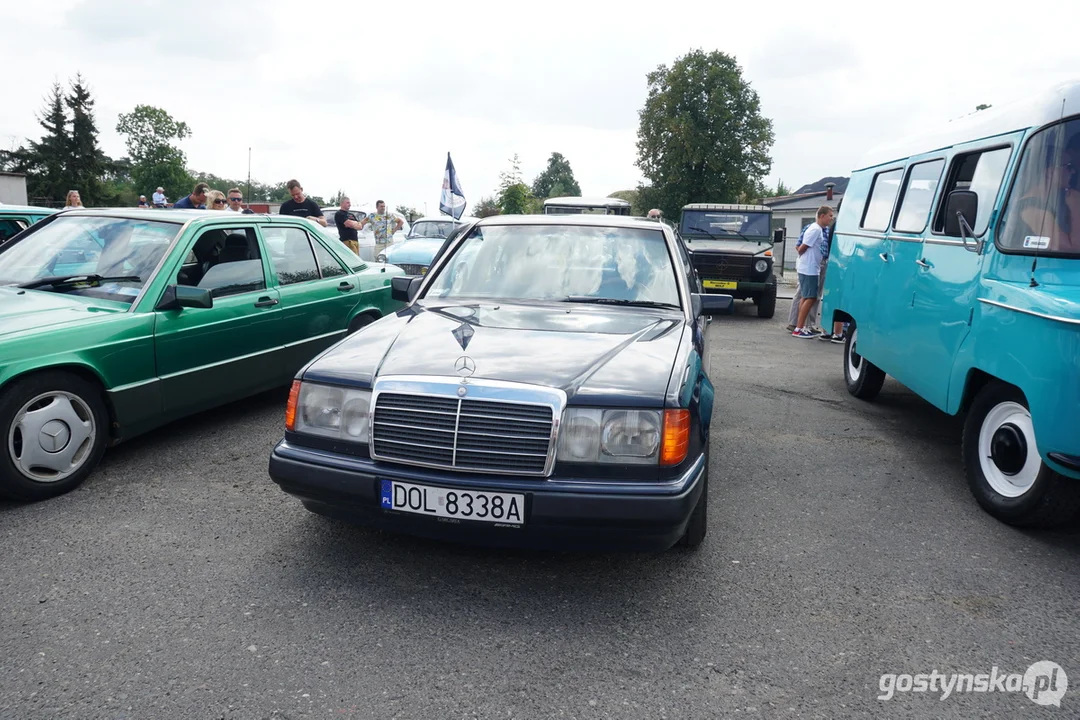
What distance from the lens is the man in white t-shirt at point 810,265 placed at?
10750 millimetres

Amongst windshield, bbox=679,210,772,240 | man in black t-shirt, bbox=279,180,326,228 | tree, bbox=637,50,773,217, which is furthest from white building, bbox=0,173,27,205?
tree, bbox=637,50,773,217

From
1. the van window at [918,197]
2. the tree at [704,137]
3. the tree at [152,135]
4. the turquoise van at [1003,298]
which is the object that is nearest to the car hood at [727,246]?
the van window at [918,197]

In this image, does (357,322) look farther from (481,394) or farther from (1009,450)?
(1009,450)

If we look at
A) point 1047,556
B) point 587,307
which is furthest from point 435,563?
point 1047,556

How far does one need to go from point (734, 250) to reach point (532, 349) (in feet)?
35.8

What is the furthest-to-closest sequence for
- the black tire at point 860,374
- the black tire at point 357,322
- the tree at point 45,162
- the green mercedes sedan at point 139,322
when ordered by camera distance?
the tree at point 45,162, the black tire at point 860,374, the black tire at point 357,322, the green mercedes sedan at point 139,322

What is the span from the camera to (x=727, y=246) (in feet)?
45.8

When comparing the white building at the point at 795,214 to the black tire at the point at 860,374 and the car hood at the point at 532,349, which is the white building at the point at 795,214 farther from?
the car hood at the point at 532,349

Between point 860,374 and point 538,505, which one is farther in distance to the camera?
point 860,374

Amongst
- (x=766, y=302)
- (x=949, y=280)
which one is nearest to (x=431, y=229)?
(x=766, y=302)

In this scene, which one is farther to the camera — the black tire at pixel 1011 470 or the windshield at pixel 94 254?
the windshield at pixel 94 254

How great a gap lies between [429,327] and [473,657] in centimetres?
157

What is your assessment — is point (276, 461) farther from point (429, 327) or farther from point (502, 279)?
point (502, 279)

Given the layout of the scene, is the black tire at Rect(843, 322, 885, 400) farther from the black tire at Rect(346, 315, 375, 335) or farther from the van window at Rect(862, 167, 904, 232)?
the black tire at Rect(346, 315, 375, 335)
